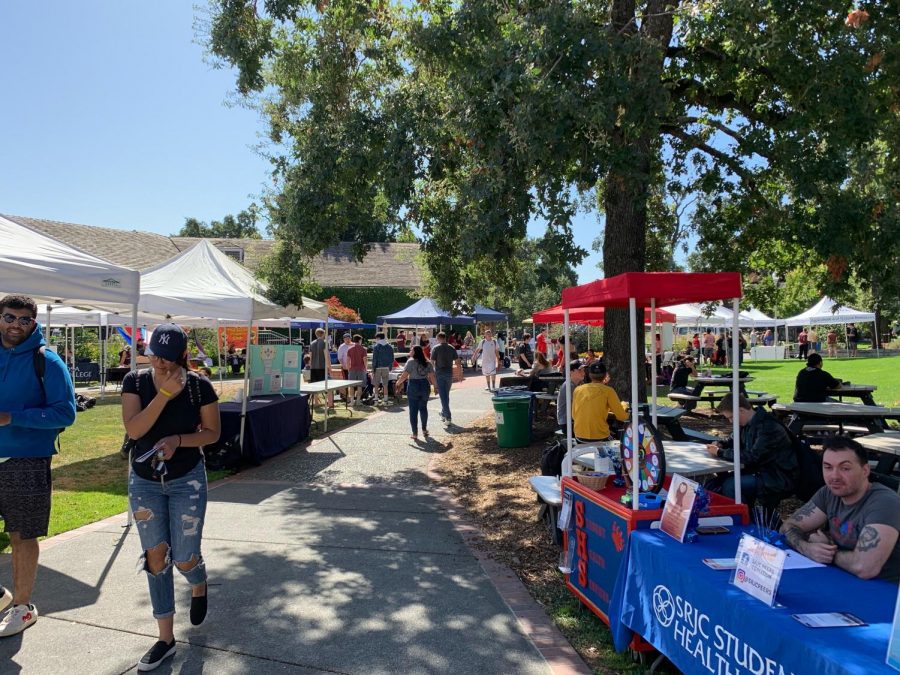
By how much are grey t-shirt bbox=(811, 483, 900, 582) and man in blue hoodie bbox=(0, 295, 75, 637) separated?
4.33 m

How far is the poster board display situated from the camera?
35.5 feet

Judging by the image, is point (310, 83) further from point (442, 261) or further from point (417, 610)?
point (417, 610)

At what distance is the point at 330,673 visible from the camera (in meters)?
3.43

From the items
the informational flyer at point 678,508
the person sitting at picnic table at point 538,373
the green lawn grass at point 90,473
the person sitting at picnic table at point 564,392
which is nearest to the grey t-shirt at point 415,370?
the green lawn grass at point 90,473

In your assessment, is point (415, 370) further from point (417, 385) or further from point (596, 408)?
point (596, 408)

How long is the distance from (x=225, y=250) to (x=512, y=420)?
116 feet

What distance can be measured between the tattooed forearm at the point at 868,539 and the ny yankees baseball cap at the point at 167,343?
3486mm

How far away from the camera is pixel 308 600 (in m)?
4.44

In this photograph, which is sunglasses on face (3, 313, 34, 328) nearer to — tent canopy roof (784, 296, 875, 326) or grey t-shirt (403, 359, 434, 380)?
grey t-shirt (403, 359, 434, 380)

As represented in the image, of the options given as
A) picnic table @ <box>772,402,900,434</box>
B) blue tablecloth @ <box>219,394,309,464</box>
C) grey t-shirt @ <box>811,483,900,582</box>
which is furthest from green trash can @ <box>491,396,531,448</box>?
grey t-shirt @ <box>811,483,900,582</box>

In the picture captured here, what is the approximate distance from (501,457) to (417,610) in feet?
18.1

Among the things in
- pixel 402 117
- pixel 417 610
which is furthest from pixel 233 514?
pixel 402 117

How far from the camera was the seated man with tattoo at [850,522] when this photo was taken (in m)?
2.90

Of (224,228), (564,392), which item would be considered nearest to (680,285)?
(564,392)
